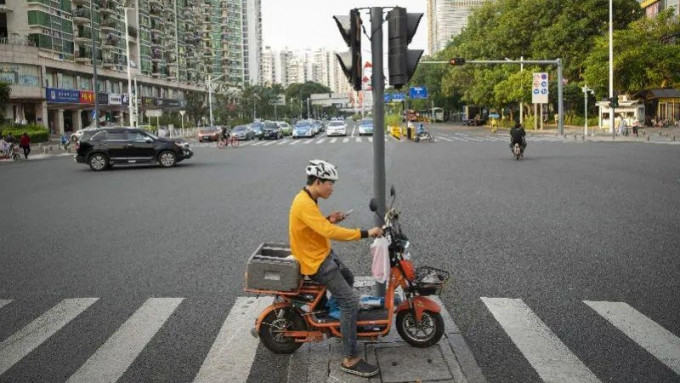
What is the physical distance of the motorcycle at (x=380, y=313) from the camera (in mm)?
4953

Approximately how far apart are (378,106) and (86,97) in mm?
61396

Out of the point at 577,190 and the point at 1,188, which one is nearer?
the point at 577,190

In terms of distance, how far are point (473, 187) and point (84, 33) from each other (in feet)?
189

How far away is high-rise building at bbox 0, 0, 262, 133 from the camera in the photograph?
175 ft

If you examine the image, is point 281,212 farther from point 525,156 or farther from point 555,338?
point 525,156

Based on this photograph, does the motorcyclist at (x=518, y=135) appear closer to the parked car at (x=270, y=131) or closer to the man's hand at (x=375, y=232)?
the man's hand at (x=375, y=232)

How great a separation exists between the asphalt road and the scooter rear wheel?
0.47 ft

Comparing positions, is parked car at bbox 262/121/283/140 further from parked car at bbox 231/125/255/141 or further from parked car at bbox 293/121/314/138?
parked car at bbox 293/121/314/138

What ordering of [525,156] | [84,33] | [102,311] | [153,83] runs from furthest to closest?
[153,83] < [84,33] < [525,156] < [102,311]

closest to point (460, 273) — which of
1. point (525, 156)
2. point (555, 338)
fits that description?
point (555, 338)

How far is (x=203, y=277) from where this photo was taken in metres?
7.65

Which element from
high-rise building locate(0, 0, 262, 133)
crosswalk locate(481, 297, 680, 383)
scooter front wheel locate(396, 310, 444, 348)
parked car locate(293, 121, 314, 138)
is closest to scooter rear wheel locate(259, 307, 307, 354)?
scooter front wheel locate(396, 310, 444, 348)

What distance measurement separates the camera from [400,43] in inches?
226

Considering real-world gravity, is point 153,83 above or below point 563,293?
above
